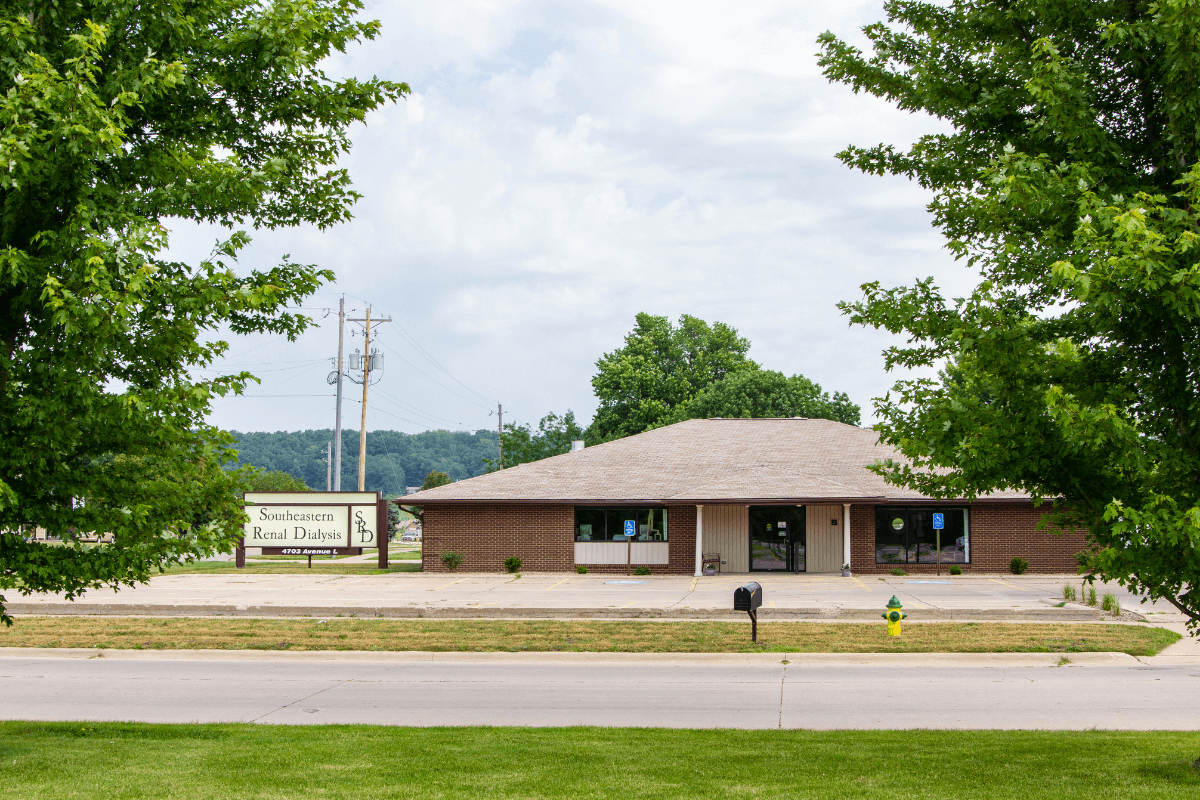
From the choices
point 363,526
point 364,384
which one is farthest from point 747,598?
point 364,384

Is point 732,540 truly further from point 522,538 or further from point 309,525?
point 309,525

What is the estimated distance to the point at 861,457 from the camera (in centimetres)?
3622

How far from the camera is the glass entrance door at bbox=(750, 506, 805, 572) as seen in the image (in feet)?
110

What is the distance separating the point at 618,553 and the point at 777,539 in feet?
18.9

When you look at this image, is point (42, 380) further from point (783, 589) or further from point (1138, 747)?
point (783, 589)

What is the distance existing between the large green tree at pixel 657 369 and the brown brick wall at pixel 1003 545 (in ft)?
86.1

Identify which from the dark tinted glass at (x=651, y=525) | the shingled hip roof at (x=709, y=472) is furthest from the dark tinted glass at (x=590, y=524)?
the dark tinted glass at (x=651, y=525)

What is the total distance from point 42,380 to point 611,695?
8.18m

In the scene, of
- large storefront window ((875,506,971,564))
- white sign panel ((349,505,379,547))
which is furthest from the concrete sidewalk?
white sign panel ((349,505,379,547))

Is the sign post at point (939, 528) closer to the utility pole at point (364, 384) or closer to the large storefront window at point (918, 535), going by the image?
the large storefront window at point (918, 535)

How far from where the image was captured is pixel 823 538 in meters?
33.4

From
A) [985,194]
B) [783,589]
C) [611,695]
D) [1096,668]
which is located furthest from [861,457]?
[985,194]

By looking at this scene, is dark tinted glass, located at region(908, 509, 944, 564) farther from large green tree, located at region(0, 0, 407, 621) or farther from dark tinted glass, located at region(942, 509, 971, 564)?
large green tree, located at region(0, 0, 407, 621)

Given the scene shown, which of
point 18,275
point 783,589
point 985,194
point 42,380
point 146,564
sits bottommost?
point 783,589
